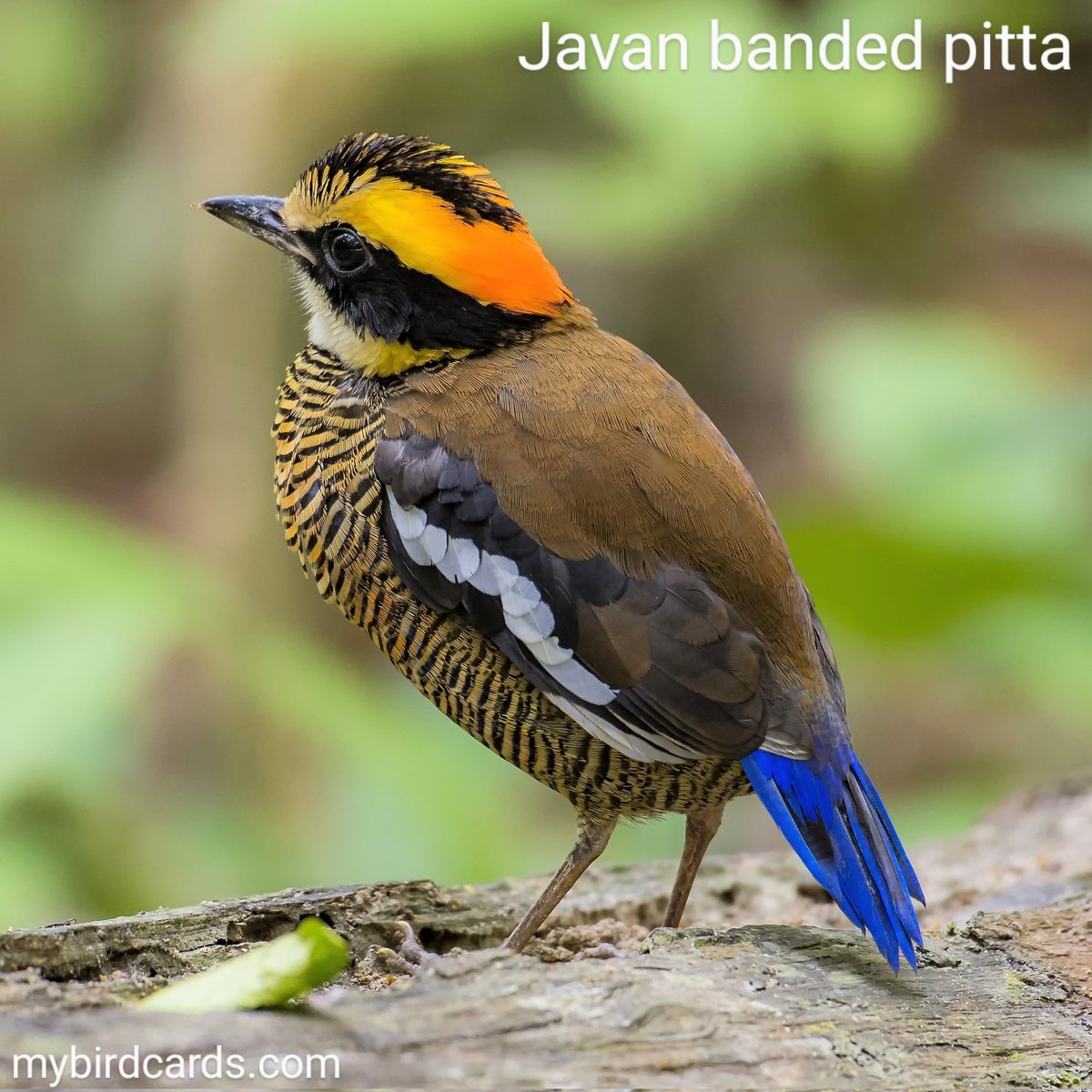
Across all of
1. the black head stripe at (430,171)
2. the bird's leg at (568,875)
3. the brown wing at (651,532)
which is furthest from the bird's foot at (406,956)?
the black head stripe at (430,171)

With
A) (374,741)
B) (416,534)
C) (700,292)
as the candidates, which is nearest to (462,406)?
(416,534)

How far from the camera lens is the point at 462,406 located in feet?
11.9

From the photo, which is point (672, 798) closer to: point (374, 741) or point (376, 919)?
point (376, 919)

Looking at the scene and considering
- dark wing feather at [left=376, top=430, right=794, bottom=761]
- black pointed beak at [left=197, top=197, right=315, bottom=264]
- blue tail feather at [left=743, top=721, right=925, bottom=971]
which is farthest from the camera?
black pointed beak at [left=197, top=197, right=315, bottom=264]

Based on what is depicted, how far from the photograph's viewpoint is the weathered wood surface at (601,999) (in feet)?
7.98

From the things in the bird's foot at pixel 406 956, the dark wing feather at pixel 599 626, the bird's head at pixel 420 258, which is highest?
the bird's head at pixel 420 258

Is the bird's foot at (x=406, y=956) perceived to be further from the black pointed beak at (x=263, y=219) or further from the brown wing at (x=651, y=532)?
the black pointed beak at (x=263, y=219)

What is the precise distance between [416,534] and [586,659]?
1.68 ft

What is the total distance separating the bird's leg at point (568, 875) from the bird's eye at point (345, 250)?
159 centimetres

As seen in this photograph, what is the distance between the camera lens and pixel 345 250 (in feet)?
13.0

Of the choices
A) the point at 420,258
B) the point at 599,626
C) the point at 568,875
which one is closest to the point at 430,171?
the point at 420,258

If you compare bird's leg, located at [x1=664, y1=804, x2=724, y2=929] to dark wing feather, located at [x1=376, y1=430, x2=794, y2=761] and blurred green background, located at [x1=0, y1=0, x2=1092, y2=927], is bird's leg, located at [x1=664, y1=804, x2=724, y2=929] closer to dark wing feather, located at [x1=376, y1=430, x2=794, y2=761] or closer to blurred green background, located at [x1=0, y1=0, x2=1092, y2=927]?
dark wing feather, located at [x1=376, y1=430, x2=794, y2=761]

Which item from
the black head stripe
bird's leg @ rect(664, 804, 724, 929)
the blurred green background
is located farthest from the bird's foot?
the black head stripe

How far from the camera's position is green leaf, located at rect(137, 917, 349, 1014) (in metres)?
2.53
